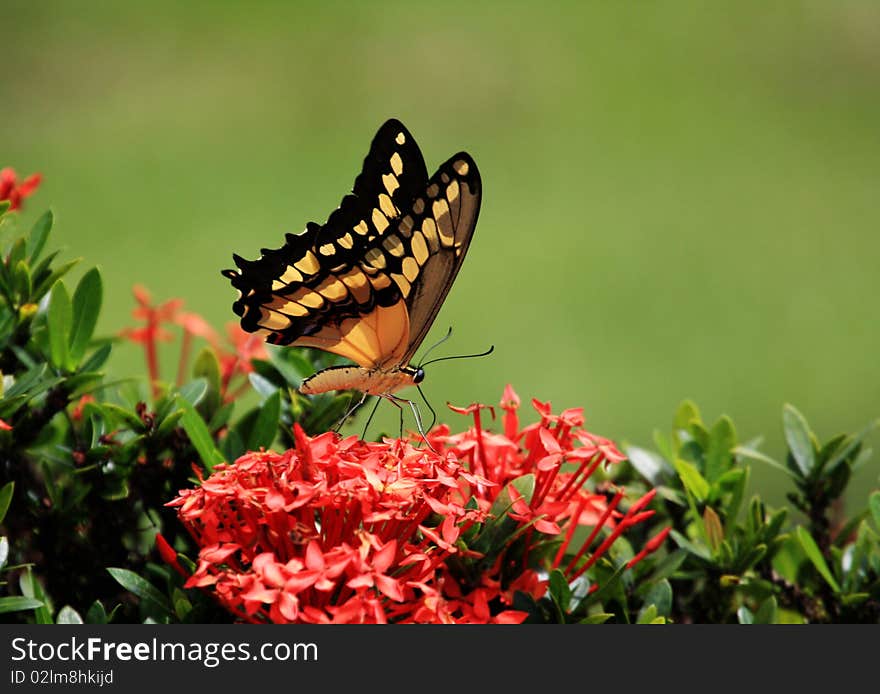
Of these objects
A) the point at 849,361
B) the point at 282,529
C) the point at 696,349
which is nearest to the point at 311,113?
the point at 696,349

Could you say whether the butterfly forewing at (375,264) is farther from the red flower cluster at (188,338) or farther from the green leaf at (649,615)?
the green leaf at (649,615)

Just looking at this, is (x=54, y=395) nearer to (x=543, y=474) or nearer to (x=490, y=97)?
(x=543, y=474)

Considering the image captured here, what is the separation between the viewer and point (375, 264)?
5.79ft

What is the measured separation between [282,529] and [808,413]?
4221 mm

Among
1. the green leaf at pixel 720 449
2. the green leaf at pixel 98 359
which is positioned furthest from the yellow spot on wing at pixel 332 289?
the green leaf at pixel 720 449

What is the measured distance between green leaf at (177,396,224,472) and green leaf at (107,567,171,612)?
185 mm

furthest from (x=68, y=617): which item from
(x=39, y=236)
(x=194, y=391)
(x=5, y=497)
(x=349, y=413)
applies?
(x=39, y=236)

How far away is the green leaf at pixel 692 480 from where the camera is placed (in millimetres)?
1715

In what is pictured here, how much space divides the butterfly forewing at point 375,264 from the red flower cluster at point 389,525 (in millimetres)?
261

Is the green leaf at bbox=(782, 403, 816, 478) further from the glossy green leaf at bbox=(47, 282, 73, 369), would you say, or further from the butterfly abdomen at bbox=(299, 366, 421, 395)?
the glossy green leaf at bbox=(47, 282, 73, 369)

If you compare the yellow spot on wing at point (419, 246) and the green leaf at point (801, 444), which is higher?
the yellow spot on wing at point (419, 246)

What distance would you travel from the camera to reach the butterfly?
174 cm

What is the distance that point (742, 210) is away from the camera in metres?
6.72

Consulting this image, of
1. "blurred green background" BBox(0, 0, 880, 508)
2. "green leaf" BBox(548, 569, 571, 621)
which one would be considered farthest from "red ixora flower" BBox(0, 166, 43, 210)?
"blurred green background" BBox(0, 0, 880, 508)
